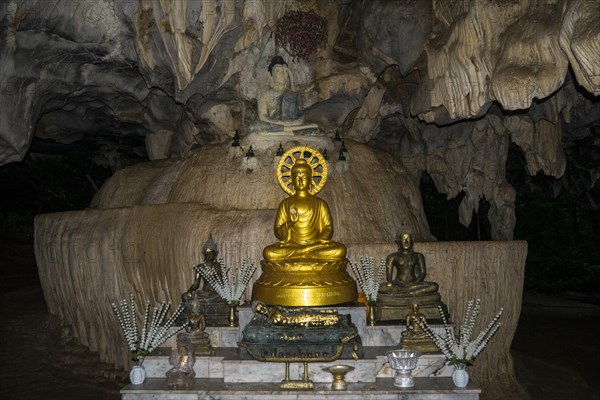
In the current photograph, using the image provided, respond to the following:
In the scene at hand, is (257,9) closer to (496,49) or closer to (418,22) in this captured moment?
(418,22)

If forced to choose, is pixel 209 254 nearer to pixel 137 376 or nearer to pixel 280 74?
pixel 137 376

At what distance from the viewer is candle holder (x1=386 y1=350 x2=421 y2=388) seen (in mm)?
6402

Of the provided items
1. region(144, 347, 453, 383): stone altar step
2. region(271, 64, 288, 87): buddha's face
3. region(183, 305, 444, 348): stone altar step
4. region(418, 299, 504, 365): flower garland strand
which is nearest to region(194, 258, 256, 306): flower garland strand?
region(183, 305, 444, 348): stone altar step

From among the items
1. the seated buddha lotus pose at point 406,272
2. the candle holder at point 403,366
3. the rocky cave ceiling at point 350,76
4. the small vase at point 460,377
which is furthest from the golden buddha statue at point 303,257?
the rocky cave ceiling at point 350,76

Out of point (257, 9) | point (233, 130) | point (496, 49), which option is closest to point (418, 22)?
point (496, 49)

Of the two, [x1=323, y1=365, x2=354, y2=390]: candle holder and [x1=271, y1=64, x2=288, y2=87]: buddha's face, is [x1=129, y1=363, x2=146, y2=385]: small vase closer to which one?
[x1=323, y1=365, x2=354, y2=390]: candle holder

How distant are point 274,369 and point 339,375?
75 cm

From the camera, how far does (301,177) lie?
8383mm

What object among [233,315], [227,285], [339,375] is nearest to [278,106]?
[227,285]

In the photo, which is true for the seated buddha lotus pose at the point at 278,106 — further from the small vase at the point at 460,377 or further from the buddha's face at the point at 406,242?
the small vase at the point at 460,377

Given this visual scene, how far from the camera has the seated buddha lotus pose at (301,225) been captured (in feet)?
26.1

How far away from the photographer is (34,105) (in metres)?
11.3

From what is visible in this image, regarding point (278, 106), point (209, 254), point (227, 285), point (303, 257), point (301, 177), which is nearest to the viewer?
point (303, 257)

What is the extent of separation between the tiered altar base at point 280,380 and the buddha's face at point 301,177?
2321 millimetres
